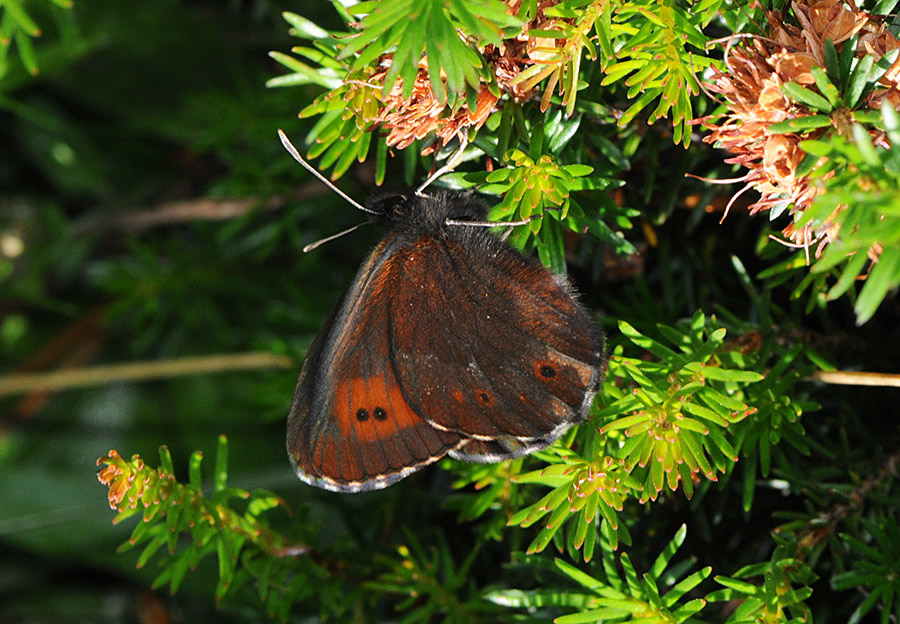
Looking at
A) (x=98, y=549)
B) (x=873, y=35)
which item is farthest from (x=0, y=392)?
(x=873, y=35)

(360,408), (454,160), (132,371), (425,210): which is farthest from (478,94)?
(132,371)

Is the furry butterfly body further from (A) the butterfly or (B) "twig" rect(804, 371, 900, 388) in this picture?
(B) "twig" rect(804, 371, 900, 388)

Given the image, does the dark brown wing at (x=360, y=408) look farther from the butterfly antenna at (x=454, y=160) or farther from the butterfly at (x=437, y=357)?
the butterfly antenna at (x=454, y=160)

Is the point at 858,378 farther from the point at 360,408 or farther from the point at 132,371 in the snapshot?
the point at 132,371

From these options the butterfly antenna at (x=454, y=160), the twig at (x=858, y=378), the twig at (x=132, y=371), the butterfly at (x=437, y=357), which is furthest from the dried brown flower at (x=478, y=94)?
the twig at (x=132, y=371)

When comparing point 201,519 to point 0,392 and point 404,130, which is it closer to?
point 404,130

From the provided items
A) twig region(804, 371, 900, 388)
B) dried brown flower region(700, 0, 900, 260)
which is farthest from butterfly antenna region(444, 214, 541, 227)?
twig region(804, 371, 900, 388)

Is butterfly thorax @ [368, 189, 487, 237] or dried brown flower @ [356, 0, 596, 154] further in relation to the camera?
butterfly thorax @ [368, 189, 487, 237]

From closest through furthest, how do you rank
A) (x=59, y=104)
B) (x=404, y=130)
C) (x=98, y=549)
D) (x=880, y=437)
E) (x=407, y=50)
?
1. (x=407, y=50)
2. (x=404, y=130)
3. (x=880, y=437)
4. (x=98, y=549)
5. (x=59, y=104)
